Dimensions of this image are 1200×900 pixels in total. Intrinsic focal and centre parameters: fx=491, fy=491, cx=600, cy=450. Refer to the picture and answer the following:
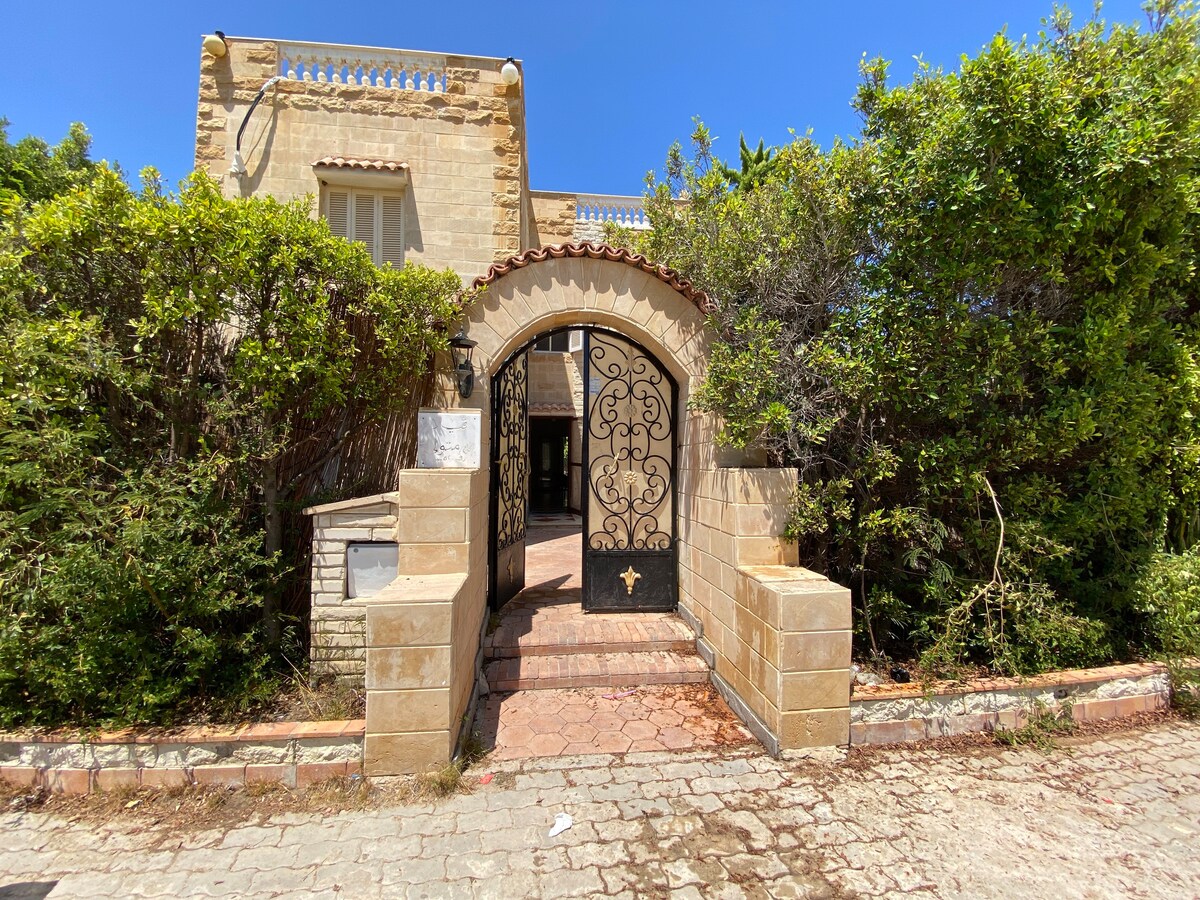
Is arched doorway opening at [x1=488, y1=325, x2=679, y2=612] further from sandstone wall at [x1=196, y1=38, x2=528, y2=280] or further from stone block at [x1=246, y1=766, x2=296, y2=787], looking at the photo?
sandstone wall at [x1=196, y1=38, x2=528, y2=280]

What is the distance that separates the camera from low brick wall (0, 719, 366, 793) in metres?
2.69

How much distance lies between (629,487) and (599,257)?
7.05 ft

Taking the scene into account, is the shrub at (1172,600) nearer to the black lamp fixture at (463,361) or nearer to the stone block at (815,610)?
the stone block at (815,610)

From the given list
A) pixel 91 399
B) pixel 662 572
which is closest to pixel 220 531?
pixel 91 399

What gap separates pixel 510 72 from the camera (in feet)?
24.8

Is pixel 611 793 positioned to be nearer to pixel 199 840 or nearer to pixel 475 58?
pixel 199 840

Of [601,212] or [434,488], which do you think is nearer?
[434,488]

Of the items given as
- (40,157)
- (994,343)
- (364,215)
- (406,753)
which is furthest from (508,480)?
(40,157)

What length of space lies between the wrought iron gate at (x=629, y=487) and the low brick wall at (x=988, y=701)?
197cm

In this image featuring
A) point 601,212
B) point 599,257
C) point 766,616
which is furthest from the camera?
point 601,212

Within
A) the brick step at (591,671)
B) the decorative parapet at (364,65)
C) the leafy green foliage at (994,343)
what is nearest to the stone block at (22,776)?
the brick step at (591,671)

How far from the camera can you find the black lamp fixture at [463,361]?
378 centimetres

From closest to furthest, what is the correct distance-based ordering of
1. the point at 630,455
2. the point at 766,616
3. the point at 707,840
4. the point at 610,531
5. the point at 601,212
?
the point at 707,840 < the point at 766,616 < the point at 610,531 < the point at 630,455 < the point at 601,212

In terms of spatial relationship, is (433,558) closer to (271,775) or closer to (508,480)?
(271,775)
